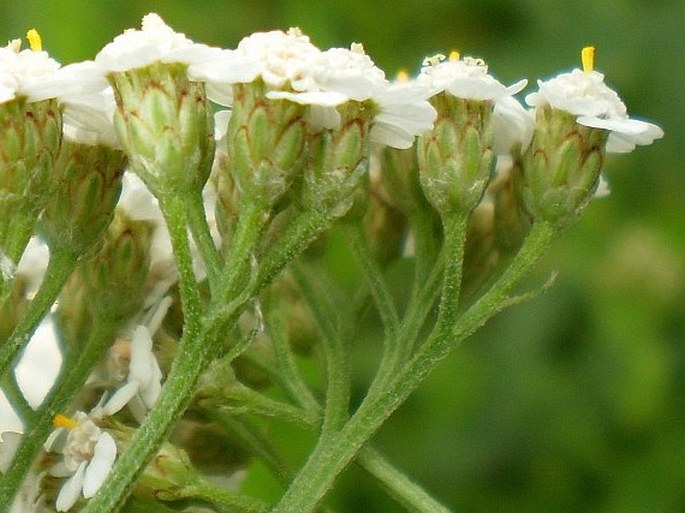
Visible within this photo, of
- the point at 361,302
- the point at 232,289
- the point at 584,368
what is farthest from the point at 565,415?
the point at 232,289

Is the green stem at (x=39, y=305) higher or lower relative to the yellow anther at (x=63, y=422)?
higher

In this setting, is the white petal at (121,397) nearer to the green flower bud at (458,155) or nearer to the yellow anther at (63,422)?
the yellow anther at (63,422)

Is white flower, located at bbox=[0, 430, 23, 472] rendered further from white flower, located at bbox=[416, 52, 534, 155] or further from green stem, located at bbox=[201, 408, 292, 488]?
white flower, located at bbox=[416, 52, 534, 155]

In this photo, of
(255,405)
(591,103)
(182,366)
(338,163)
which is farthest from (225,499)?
(591,103)

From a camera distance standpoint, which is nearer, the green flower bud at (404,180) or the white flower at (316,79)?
the white flower at (316,79)

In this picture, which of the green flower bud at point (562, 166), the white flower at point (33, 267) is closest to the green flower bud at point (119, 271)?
the white flower at point (33, 267)

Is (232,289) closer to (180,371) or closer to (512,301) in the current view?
(180,371)

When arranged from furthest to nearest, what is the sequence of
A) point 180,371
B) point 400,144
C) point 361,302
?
point 361,302
point 400,144
point 180,371
